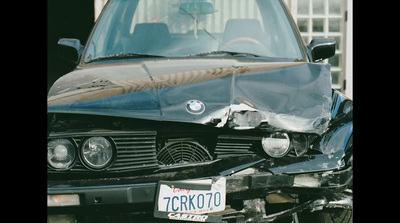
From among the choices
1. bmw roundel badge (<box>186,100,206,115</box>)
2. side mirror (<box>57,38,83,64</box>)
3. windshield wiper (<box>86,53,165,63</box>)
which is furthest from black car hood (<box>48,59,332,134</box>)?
side mirror (<box>57,38,83,64</box>)

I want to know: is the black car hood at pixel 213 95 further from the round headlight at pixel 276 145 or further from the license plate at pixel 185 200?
the license plate at pixel 185 200

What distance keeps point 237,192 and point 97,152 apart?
72cm

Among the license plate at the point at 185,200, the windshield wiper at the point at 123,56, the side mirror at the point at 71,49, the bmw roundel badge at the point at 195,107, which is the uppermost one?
the side mirror at the point at 71,49

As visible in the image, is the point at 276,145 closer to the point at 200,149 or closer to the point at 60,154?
the point at 200,149

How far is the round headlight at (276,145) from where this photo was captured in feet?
10.7

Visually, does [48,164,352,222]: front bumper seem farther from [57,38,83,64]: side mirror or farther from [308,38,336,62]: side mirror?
[57,38,83,64]: side mirror

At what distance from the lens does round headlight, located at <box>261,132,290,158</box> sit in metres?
3.27

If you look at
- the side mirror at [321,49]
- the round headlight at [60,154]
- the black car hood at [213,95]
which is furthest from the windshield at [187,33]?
the round headlight at [60,154]

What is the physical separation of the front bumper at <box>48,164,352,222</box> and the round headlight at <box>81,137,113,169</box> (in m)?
0.12

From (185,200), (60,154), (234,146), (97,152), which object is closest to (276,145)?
(234,146)

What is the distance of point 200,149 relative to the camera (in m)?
3.30

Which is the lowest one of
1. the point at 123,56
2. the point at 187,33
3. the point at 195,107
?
the point at 195,107

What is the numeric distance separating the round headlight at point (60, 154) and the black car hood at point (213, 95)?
164 millimetres
